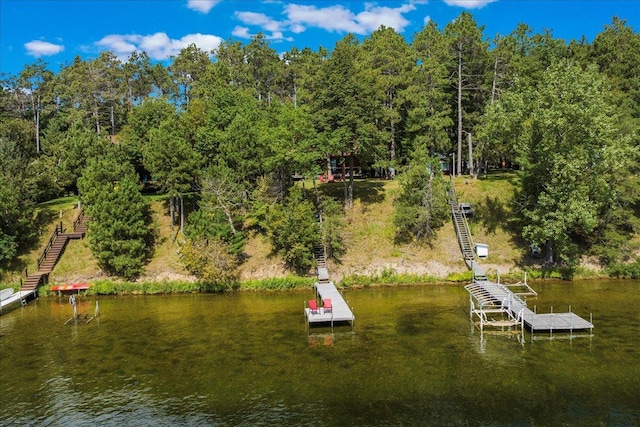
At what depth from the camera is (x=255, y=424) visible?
22.7 meters

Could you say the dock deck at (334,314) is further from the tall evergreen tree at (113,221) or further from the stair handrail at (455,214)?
the tall evergreen tree at (113,221)

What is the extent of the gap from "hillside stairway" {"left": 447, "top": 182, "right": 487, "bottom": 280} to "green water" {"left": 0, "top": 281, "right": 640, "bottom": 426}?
22.7 feet

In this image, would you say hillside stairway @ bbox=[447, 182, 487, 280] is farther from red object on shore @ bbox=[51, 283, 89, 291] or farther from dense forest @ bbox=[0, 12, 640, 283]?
red object on shore @ bbox=[51, 283, 89, 291]

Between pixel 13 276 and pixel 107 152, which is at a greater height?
pixel 107 152

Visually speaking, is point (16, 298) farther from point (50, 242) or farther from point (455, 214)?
point (455, 214)

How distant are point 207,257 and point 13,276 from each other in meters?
21.7

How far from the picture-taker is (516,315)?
116 ft

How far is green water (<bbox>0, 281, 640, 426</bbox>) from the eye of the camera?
2344cm

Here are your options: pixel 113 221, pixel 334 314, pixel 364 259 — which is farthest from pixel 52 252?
pixel 334 314

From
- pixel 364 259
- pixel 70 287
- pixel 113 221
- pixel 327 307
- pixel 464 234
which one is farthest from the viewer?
pixel 464 234

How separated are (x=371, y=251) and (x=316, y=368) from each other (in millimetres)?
24387

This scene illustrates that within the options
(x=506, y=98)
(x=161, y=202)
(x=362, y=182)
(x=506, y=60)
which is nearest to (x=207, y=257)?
(x=161, y=202)

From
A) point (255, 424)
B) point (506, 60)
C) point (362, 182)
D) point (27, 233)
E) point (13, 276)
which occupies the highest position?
point (506, 60)

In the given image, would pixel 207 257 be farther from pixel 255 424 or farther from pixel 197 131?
pixel 255 424
